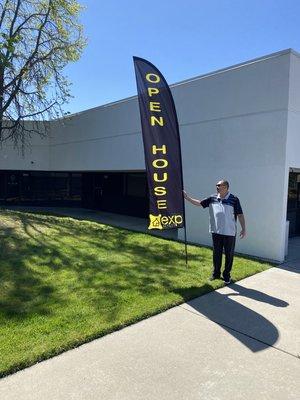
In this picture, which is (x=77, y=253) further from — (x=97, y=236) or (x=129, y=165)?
(x=129, y=165)

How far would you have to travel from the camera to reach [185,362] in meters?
3.54

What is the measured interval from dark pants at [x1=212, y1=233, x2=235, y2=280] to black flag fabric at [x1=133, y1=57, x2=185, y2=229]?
765 millimetres

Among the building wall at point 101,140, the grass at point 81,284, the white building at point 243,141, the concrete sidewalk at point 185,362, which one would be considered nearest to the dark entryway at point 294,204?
the white building at point 243,141

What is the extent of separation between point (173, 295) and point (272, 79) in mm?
5156

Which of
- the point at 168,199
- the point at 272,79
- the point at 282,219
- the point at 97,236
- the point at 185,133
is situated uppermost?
the point at 272,79

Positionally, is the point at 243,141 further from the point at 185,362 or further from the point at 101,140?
the point at 101,140

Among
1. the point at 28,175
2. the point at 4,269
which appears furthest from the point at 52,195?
the point at 4,269

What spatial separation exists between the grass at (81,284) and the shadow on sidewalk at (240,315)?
277 mm

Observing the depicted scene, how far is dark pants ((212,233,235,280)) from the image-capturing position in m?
6.02

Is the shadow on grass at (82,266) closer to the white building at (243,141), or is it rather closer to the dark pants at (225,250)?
the dark pants at (225,250)

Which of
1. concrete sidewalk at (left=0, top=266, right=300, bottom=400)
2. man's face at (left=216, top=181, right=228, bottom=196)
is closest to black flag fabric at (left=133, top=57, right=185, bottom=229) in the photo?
man's face at (left=216, top=181, right=228, bottom=196)

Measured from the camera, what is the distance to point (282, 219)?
7.70 metres

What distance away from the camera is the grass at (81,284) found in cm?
396

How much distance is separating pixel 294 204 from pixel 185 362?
8.59 m
